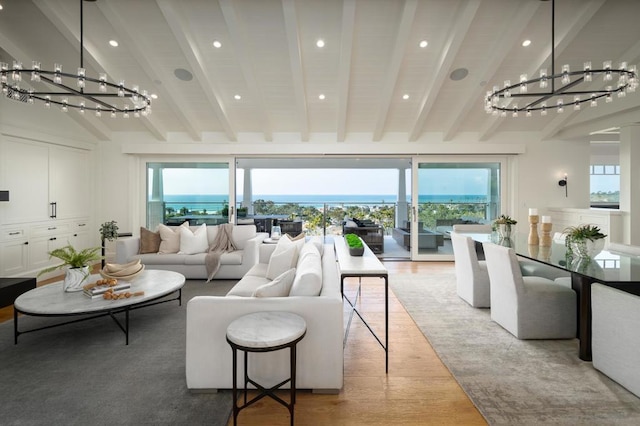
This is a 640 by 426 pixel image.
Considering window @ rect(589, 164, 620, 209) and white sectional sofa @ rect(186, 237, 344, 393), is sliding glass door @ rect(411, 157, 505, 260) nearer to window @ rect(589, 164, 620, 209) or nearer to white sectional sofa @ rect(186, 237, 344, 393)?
white sectional sofa @ rect(186, 237, 344, 393)

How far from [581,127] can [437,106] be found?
2.75 m

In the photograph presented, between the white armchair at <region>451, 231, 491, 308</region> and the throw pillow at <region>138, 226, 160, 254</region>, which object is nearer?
the white armchair at <region>451, 231, 491, 308</region>

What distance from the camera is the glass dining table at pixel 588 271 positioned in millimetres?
2092

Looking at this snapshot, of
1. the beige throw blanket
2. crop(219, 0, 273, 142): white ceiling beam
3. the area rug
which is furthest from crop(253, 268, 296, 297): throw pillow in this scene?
crop(219, 0, 273, 142): white ceiling beam

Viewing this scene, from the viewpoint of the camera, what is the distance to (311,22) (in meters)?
4.07

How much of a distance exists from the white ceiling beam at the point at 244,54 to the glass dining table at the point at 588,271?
408 centimetres

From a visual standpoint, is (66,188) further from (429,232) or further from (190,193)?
(429,232)

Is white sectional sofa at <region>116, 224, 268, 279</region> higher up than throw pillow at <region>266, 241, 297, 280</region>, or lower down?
lower down

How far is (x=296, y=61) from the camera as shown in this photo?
14.5 feet

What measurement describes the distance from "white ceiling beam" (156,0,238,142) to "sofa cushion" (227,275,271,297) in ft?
10.4

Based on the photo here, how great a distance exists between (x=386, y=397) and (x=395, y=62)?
412cm

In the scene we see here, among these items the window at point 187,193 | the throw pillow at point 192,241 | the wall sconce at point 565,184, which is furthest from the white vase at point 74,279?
the wall sconce at point 565,184

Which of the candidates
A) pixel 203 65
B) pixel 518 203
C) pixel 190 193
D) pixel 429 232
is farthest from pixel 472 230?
pixel 190 193

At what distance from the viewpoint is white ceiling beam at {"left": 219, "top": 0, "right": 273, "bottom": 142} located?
12.3ft
